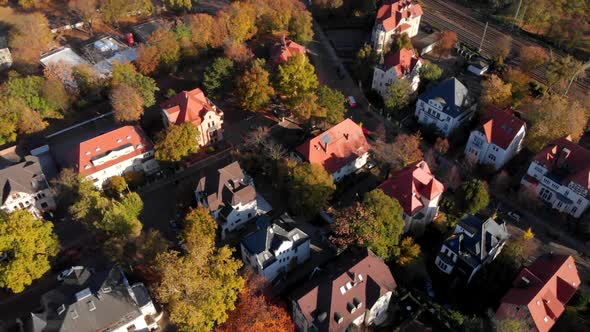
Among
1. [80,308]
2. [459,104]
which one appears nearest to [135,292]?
[80,308]

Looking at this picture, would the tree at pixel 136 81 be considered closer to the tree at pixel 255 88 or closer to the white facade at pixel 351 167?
the tree at pixel 255 88

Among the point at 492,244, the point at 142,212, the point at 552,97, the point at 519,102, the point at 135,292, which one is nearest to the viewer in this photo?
the point at 135,292

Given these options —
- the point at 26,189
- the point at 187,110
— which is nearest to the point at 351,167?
the point at 187,110

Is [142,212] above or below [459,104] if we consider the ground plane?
below

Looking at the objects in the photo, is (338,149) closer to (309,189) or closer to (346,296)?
(309,189)

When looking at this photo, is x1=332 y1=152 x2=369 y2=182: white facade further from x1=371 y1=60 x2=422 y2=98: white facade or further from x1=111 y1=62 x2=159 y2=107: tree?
x1=111 y1=62 x2=159 y2=107: tree

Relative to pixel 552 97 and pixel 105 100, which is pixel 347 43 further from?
pixel 105 100

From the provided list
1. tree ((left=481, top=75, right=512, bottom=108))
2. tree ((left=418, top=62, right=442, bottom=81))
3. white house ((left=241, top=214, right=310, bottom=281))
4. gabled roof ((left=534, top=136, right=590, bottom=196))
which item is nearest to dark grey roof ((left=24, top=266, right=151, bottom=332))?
white house ((left=241, top=214, right=310, bottom=281))
